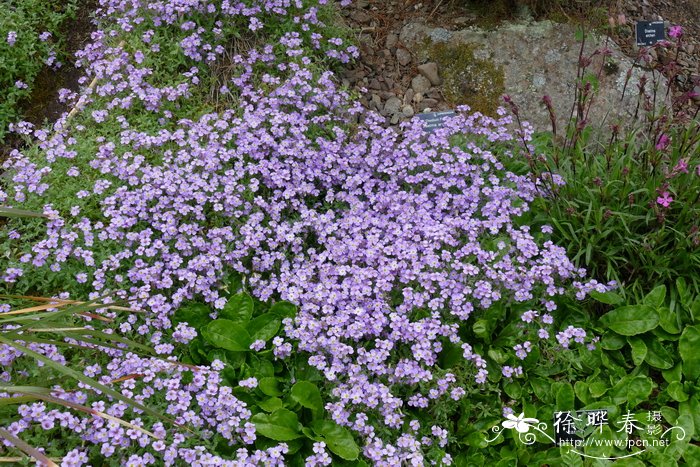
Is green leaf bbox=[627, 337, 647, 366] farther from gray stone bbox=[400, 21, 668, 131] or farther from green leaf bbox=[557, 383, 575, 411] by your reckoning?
gray stone bbox=[400, 21, 668, 131]

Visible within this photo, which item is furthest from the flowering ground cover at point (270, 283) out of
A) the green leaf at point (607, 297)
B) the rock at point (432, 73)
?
the rock at point (432, 73)

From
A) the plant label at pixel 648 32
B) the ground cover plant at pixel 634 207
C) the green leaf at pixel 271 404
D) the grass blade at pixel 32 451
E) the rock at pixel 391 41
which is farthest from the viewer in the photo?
Result: the rock at pixel 391 41

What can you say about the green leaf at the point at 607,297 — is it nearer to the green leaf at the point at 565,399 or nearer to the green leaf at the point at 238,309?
the green leaf at the point at 565,399

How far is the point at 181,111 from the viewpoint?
425cm

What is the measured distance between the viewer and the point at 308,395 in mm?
2834

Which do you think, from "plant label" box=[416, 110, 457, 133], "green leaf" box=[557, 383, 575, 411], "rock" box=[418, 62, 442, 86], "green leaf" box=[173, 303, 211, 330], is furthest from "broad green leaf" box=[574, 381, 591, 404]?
"rock" box=[418, 62, 442, 86]

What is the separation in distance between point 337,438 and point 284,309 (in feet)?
2.20

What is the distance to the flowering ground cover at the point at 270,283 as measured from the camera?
2.72 m

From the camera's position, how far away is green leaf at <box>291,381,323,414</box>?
2828 mm

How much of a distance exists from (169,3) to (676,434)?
12.7ft

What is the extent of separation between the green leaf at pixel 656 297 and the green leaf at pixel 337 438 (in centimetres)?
165

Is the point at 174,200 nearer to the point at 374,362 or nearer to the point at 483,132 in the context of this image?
the point at 374,362

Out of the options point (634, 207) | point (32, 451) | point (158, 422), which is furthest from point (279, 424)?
point (634, 207)

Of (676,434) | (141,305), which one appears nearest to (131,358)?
(141,305)
